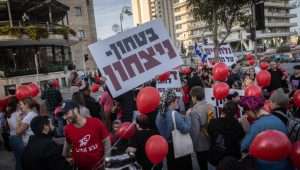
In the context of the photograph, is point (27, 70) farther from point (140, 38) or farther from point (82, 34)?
point (140, 38)

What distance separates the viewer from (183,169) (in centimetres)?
551

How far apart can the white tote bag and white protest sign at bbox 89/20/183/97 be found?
0.76 meters

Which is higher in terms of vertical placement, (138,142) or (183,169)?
(138,142)

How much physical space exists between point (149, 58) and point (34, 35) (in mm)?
28828

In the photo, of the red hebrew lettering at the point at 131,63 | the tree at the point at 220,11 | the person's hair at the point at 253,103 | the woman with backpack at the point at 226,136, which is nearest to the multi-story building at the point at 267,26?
the tree at the point at 220,11

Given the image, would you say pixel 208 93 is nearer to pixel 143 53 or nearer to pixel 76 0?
pixel 143 53

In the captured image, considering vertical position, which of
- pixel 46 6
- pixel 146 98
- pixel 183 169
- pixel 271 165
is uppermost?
pixel 46 6

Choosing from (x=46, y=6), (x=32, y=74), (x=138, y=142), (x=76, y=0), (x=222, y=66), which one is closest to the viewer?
(x=138, y=142)

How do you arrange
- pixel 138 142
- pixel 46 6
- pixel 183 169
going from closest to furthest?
pixel 138 142
pixel 183 169
pixel 46 6

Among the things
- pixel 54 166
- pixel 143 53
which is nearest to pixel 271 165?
pixel 54 166

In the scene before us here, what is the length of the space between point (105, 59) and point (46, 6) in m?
34.9

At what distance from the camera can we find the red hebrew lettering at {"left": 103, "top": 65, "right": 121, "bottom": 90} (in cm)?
547

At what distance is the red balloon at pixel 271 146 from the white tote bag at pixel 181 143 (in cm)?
184

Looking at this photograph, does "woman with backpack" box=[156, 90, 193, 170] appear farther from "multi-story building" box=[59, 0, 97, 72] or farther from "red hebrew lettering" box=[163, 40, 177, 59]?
"multi-story building" box=[59, 0, 97, 72]
